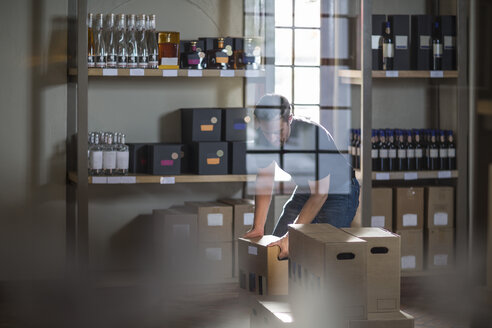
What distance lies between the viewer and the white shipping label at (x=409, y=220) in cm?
412

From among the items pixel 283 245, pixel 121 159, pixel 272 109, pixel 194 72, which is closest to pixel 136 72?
pixel 194 72

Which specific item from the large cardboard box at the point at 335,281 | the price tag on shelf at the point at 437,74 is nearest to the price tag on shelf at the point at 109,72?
the large cardboard box at the point at 335,281

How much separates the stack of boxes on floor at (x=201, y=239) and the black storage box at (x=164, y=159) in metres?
0.28

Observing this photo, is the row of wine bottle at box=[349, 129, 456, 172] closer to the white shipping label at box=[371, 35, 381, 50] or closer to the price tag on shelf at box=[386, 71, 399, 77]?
the price tag on shelf at box=[386, 71, 399, 77]

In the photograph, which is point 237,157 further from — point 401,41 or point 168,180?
point 401,41

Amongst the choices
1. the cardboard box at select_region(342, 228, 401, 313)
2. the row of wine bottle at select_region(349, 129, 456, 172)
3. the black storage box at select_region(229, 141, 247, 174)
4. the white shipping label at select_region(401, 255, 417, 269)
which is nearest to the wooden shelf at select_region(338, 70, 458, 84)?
the row of wine bottle at select_region(349, 129, 456, 172)

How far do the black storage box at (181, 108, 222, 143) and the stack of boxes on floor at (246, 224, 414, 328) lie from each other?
1.50m

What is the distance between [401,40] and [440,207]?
112 cm

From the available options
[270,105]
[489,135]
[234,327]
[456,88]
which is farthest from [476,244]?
[456,88]

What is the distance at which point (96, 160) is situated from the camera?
3656 mm

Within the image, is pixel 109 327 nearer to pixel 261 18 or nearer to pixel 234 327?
pixel 234 327

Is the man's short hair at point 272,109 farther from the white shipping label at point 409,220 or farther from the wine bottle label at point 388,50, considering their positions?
the white shipping label at point 409,220

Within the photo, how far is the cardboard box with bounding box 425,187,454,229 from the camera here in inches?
164

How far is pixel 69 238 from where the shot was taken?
398 cm
